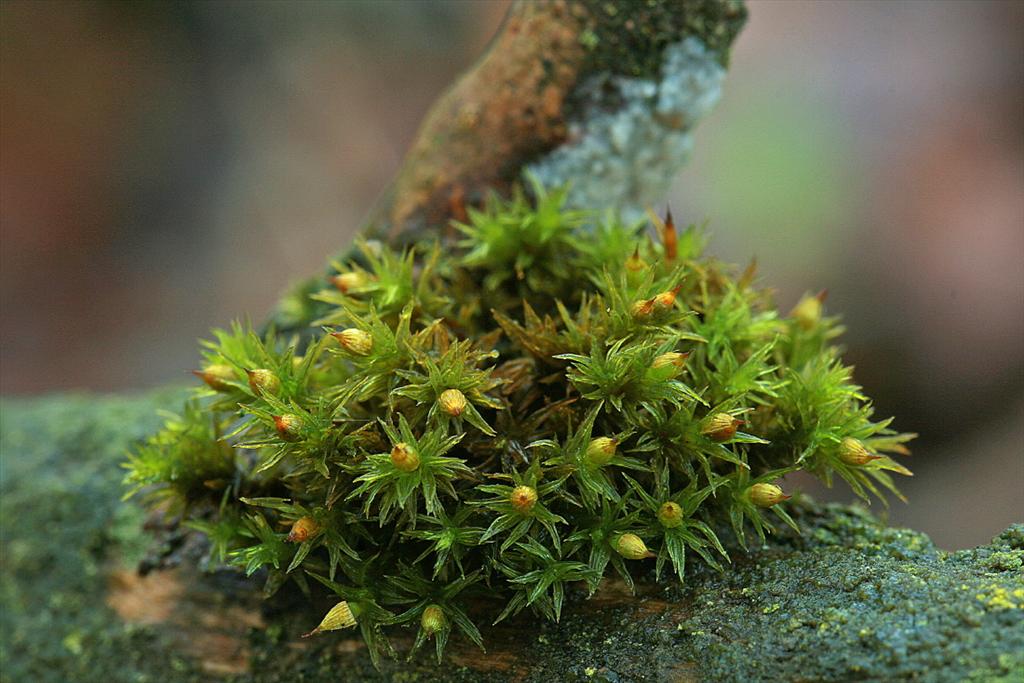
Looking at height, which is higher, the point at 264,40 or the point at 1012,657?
the point at 264,40

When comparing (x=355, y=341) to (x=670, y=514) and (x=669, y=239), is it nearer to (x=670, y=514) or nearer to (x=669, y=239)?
(x=670, y=514)

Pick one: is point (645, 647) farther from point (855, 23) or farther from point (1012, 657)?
point (855, 23)

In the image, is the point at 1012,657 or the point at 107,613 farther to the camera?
the point at 107,613

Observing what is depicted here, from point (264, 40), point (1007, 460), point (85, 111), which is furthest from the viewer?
point (264, 40)

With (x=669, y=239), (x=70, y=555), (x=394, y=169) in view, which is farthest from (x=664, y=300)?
(x=394, y=169)

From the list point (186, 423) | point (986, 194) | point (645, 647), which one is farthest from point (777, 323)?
point (986, 194)

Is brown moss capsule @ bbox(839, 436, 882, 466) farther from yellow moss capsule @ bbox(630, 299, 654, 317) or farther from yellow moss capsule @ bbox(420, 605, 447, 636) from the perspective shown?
yellow moss capsule @ bbox(420, 605, 447, 636)

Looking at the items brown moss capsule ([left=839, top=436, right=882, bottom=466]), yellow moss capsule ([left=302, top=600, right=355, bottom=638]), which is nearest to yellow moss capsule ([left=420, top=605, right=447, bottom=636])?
yellow moss capsule ([left=302, top=600, right=355, bottom=638])

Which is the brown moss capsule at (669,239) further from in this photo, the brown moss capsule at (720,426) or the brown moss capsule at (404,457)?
the brown moss capsule at (404,457)
